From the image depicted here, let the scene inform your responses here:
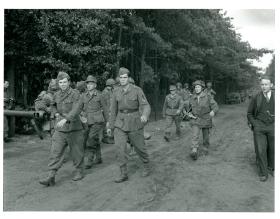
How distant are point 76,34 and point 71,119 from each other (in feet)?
24.6

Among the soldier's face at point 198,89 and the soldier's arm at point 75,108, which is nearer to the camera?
the soldier's arm at point 75,108

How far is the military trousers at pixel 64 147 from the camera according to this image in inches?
282

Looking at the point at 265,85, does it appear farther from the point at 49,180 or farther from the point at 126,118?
the point at 49,180

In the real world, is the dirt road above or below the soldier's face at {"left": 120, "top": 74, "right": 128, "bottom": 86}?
below

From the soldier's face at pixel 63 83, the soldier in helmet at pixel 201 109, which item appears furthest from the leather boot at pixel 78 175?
the soldier in helmet at pixel 201 109

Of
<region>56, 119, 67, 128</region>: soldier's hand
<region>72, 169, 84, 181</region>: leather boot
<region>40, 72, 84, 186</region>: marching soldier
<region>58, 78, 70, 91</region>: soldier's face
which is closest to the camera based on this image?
<region>56, 119, 67, 128</region>: soldier's hand

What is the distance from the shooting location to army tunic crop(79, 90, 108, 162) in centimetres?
886

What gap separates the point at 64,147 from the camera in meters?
7.31

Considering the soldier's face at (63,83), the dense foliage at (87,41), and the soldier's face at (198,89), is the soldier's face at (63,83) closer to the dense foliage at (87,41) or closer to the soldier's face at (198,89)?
the soldier's face at (198,89)

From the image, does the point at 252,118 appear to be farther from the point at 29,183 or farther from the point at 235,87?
the point at 235,87

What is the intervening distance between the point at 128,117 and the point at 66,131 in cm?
119

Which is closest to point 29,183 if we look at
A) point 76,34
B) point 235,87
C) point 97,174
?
point 97,174

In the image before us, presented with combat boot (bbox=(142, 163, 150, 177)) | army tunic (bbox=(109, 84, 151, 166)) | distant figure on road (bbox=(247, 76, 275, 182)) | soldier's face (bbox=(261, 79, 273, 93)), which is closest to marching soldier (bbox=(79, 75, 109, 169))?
army tunic (bbox=(109, 84, 151, 166))

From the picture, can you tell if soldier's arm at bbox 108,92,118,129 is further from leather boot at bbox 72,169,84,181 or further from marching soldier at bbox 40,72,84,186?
leather boot at bbox 72,169,84,181
